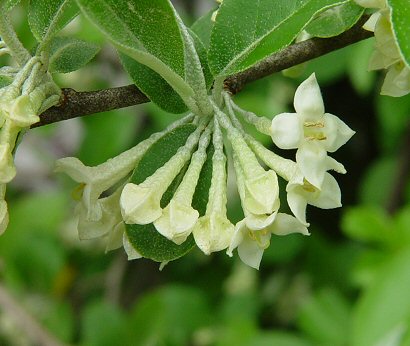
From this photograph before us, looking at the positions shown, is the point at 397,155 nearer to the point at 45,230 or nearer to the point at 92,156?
the point at 92,156

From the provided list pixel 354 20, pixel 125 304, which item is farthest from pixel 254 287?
pixel 354 20

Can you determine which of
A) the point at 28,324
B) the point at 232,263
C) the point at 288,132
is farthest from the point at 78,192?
the point at 232,263

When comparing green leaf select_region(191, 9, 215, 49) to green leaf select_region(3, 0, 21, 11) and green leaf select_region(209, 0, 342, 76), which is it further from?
green leaf select_region(3, 0, 21, 11)

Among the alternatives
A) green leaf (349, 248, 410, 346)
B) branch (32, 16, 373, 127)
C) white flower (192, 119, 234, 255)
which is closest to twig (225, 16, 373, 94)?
branch (32, 16, 373, 127)

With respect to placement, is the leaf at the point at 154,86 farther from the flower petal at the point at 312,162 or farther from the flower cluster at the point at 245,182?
the flower petal at the point at 312,162

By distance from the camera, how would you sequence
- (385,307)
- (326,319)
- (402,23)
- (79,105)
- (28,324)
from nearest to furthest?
(402,23)
(79,105)
(385,307)
(28,324)
(326,319)

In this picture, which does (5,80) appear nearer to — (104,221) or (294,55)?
(104,221)

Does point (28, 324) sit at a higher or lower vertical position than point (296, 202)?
lower
